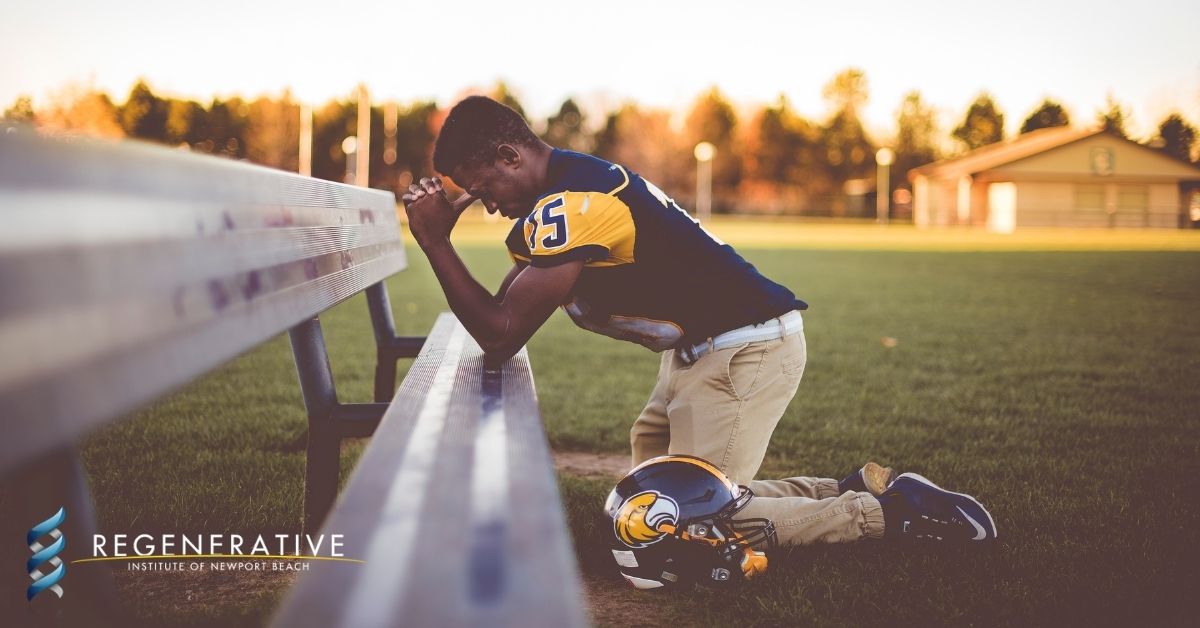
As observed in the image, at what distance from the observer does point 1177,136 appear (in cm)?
5391

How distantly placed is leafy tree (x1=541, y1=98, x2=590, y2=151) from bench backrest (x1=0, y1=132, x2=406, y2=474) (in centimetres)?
8712

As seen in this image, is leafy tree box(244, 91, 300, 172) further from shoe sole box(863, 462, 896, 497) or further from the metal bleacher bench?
the metal bleacher bench

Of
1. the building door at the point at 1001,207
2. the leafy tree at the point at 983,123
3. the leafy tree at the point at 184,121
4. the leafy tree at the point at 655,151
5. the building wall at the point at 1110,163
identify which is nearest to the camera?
the building door at the point at 1001,207

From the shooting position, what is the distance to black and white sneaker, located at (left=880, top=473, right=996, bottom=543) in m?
3.06

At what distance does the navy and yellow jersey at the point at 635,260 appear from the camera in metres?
2.57

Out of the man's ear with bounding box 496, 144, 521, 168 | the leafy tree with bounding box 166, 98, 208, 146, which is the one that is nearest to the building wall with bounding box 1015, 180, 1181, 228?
the man's ear with bounding box 496, 144, 521, 168

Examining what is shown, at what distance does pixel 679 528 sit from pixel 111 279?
6.37 ft

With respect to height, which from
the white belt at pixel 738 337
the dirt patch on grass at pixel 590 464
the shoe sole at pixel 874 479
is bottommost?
the dirt patch on grass at pixel 590 464

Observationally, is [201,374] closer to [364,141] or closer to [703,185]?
[364,141]

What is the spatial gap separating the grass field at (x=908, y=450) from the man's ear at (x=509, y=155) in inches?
53.4

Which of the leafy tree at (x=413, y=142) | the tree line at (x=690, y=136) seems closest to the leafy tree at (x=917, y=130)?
the tree line at (x=690, y=136)

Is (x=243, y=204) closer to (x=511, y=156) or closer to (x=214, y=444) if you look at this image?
(x=511, y=156)

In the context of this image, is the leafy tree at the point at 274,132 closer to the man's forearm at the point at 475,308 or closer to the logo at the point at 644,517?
the man's forearm at the point at 475,308

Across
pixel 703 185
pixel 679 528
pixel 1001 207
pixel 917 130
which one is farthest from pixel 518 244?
pixel 917 130
